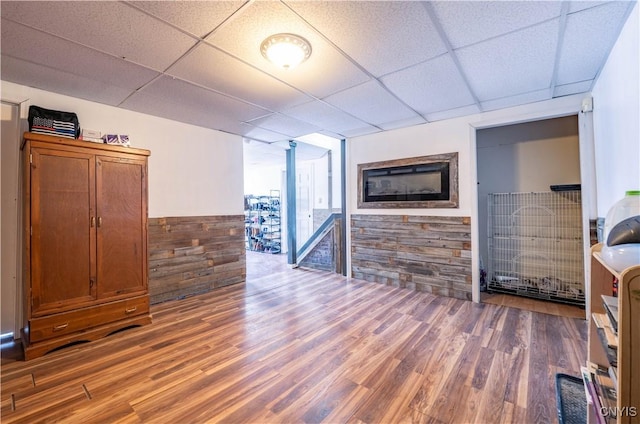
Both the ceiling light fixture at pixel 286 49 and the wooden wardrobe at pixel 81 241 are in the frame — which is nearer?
the ceiling light fixture at pixel 286 49

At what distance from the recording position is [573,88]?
279cm

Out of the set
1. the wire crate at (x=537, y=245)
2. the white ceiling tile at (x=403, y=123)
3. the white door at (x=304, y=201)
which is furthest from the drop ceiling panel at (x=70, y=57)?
the wire crate at (x=537, y=245)

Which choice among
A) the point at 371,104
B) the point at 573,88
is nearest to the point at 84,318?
the point at 371,104

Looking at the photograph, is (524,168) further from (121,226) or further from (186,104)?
(121,226)

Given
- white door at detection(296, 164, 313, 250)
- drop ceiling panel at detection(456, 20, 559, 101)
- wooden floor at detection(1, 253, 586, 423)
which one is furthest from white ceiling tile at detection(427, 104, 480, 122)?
white door at detection(296, 164, 313, 250)

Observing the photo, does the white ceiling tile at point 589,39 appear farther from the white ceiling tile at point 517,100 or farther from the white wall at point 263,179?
the white wall at point 263,179

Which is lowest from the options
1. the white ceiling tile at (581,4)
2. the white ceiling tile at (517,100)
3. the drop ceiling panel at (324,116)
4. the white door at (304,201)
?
the white door at (304,201)

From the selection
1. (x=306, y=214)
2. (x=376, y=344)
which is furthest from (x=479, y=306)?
(x=306, y=214)

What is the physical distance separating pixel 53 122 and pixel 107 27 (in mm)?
1349

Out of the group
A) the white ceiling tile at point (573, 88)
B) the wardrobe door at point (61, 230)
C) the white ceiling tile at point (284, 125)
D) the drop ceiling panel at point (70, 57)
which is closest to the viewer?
the drop ceiling panel at point (70, 57)

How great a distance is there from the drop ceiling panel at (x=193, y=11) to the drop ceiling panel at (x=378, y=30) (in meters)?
0.43

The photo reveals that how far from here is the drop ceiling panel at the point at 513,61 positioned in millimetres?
1944

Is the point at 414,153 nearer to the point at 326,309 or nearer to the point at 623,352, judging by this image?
the point at 326,309

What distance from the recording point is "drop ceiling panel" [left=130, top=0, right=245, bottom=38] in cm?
158
